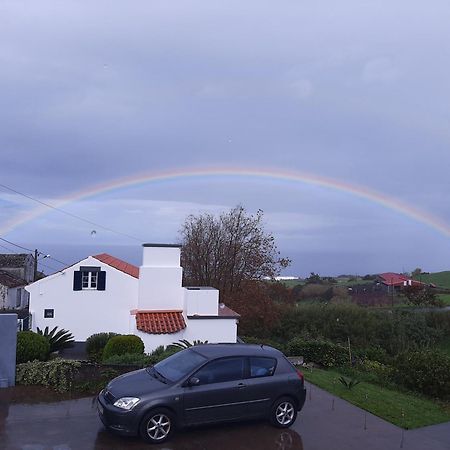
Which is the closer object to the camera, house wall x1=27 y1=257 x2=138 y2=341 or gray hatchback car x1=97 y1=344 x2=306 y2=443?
gray hatchback car x1=97 y1=344 x2=306 y2=443

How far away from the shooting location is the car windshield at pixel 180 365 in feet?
28.9

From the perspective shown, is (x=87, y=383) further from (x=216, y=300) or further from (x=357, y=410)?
(x=216, y=300)

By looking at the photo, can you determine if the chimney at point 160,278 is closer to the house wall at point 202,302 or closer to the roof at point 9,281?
the house wall at point 202,302

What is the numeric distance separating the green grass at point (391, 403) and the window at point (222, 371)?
328cm

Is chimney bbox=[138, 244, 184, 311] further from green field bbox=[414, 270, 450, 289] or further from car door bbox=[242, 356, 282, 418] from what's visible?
green field bbox=[414, 270, 450, 289]

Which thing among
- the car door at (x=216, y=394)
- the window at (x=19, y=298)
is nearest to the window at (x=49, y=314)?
the car door at (x=216, y=394)

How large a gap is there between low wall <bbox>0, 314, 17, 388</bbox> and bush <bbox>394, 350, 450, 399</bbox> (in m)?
9.71

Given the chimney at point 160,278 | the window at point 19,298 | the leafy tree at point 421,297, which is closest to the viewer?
the chimney at point 160,278

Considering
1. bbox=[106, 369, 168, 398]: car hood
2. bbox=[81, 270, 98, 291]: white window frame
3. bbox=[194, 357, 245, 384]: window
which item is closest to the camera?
bbox=[106, 369, 168, 398]: car hood

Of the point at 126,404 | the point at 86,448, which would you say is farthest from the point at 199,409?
the point at 86,448

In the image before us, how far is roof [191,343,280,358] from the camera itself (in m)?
9.25

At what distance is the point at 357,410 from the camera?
10812 mm

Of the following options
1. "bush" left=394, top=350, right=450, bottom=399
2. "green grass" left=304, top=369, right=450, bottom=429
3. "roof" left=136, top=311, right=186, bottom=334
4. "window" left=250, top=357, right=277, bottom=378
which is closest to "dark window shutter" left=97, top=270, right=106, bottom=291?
"roof" left=136, top=311, right=186, bottom=334

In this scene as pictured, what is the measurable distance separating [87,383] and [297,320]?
2698cm
